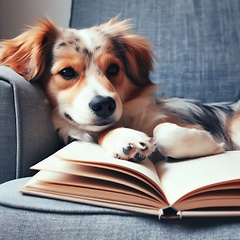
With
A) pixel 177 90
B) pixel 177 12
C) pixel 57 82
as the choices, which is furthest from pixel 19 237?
pixel 177 12

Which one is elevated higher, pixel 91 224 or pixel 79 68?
pixel 79 68

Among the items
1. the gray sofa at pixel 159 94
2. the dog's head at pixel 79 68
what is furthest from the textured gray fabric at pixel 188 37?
the dog's head at pixel 79 68

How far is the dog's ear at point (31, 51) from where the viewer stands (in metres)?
1.29

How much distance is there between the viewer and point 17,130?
40.4 inches

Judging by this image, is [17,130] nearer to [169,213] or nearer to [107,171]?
[107,171]

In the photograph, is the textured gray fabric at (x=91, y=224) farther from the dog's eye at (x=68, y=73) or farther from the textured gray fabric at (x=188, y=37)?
the textured gray fabric at (x=188, y=37)

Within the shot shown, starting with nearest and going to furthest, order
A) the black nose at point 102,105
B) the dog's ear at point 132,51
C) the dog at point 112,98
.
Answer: the dog at point 112,98 → the black nose at point 102,105 → the dog's ear at point 132,51

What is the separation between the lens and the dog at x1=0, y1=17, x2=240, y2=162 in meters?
1.04

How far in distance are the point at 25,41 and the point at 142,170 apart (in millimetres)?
755

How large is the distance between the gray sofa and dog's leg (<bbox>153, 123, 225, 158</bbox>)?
291 mm

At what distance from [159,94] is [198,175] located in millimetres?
940

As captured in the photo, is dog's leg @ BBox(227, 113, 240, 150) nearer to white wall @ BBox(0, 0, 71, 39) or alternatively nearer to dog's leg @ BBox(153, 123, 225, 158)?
dog's leg @ BBox(153, 123, 225, 158)

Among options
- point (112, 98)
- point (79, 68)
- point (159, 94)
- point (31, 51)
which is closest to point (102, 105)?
point (112, 98)

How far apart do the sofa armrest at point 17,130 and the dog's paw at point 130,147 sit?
21 cm
